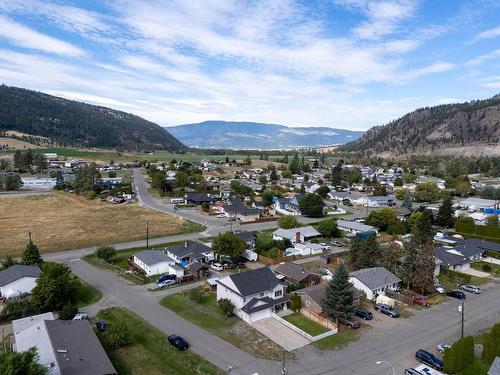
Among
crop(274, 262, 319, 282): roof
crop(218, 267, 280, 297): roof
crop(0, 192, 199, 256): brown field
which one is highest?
crop(218, 267, 280, 297): roof

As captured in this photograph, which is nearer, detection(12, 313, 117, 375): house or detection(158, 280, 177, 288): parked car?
detection(12, 313, 117, 375): house

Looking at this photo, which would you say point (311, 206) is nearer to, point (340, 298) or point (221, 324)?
point (340, 298)

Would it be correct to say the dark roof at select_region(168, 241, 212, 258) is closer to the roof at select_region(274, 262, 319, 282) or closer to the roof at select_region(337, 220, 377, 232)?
the roof at select_region(274, 262, 319, 282)

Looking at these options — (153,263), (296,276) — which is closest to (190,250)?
(153,263)

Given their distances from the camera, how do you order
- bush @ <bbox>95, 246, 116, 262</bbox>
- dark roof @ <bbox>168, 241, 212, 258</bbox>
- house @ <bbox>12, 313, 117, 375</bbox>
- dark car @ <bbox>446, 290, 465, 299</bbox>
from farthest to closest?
dark roof @ <bbox>168, 241, 212, 258</bbox>
bush @ <bbox>95, 246, 116, 262</bbox>
dark car @ <bbox>446, 290, 465, 299</bbox>
house @ <bbox>12, 313, 117, 375</bbox>

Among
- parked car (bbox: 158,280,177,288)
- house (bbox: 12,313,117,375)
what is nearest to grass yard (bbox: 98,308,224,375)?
house (bbox: 12,313,117,375)

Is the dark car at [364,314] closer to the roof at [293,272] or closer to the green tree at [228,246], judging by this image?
the roof at [293,272]

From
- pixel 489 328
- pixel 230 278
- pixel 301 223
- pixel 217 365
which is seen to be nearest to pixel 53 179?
pixel 301 223
